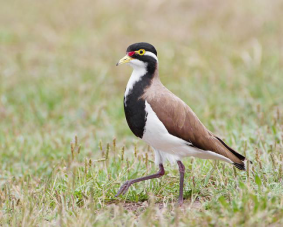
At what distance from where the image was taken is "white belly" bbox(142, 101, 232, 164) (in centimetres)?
471

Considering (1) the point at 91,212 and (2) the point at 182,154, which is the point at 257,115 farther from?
(1) the point at 91,212

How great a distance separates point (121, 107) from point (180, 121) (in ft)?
12.8

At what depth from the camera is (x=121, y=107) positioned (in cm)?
869

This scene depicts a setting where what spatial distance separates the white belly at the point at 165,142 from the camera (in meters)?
4.71

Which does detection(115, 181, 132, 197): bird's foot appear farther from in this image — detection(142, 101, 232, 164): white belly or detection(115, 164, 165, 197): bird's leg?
detection(142, 101, 232, 164): white belly

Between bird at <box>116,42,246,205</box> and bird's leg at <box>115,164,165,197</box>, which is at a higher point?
bird at <box>116,42,246,205</box>

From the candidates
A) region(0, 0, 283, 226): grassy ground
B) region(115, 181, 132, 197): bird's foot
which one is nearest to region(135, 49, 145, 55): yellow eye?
region(0, 0, 283, 226): grassy ground

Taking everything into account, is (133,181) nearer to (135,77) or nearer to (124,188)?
(124,188)

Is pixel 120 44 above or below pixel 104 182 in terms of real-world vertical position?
above

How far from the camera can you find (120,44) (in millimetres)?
11570

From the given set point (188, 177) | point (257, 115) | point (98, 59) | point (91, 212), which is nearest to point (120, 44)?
point (98, 59)

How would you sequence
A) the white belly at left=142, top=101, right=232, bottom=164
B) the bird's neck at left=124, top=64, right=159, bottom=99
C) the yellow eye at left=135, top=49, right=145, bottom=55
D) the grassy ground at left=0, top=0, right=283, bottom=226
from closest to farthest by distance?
the grassy ground at left=0, top=0, right=283, bottom=226, the white belly at left=142, top=101, right=232, bottom=164, the bird's neck at left=124, top=64, right=159, bottom=99, the yellow eye at left=135, top=49, right=145, bottom=55

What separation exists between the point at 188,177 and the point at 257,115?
261cm

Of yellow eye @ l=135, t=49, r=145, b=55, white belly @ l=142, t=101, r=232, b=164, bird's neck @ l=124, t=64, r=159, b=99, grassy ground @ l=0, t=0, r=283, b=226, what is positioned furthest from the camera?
yellow eye @ l=135, t=49, r=145, b=55
